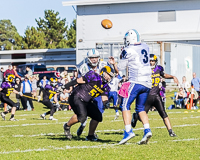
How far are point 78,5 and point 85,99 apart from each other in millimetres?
26392

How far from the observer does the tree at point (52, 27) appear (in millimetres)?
65000

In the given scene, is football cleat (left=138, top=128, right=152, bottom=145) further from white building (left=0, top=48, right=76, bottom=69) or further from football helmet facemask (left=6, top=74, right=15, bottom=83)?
white building (left=0, top=48, right=76, bottom=69)

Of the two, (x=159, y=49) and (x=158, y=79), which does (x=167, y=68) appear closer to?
(x=159, y=49)

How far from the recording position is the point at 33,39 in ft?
190

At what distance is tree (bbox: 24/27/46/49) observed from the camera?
5796 cm

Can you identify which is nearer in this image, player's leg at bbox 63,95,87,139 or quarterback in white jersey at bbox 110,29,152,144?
quarterback in white jersey at bbox 110,29,152,144

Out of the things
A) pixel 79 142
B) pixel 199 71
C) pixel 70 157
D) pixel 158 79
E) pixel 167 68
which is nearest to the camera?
pixel 70 157

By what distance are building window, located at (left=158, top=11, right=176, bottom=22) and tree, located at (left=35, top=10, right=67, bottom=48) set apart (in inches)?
1267

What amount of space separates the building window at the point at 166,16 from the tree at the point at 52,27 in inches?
1267

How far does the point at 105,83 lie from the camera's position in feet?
28.1

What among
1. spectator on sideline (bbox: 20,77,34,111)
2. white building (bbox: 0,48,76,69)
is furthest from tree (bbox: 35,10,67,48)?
spectator on sideline (bbox: 20,77,34,111)

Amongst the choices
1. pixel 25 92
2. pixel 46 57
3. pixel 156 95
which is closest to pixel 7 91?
pixel 25 92

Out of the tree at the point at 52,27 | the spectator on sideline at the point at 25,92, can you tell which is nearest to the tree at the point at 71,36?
the tree at the point at 52,27

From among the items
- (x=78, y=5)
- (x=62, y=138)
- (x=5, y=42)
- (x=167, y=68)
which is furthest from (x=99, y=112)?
(x=5, y=42)
